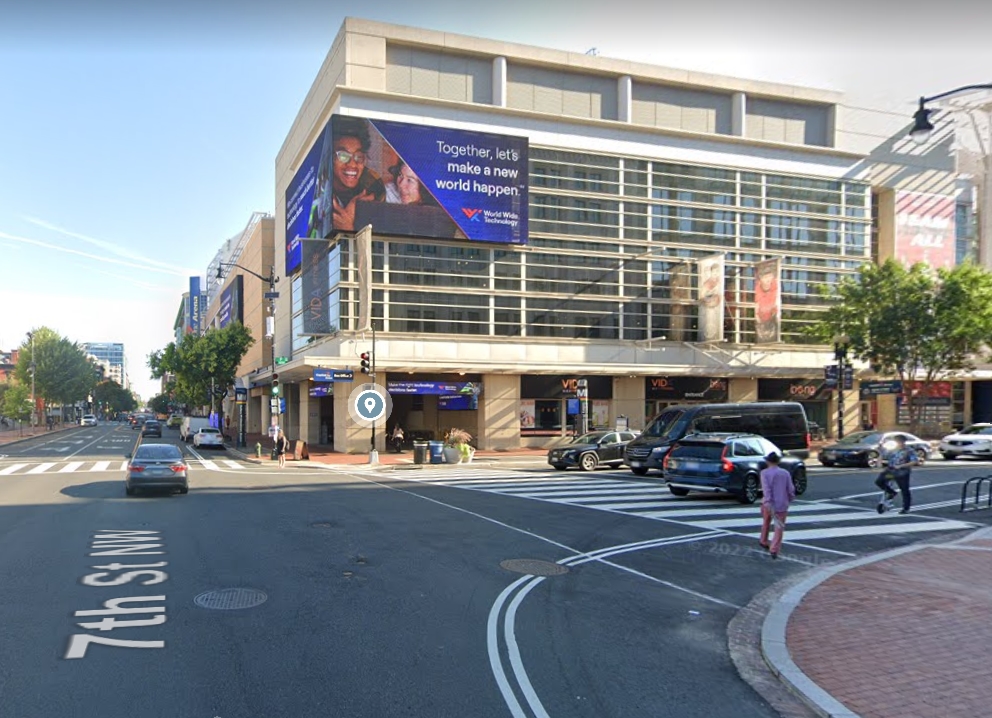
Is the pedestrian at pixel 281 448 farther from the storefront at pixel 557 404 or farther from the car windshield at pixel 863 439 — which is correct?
the car windshield at pixel 863 439

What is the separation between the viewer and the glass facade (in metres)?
38.0

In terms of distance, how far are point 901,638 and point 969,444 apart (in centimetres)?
2904

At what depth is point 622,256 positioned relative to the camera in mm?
41562

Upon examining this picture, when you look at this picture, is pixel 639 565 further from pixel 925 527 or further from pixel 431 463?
pixel 431 463

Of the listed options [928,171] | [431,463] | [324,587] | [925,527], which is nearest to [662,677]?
[324,587]

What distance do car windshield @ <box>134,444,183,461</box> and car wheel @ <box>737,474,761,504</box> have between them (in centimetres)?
1421

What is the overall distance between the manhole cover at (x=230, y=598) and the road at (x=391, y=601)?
5 centimetres

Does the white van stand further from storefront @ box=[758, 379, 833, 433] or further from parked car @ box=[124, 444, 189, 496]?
storefront @ box=[758, 379, 833, 433]

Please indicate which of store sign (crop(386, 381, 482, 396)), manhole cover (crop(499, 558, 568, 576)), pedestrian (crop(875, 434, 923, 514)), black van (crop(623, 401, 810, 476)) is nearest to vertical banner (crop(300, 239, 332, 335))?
store sign (crop(386, 381, 482, 396))

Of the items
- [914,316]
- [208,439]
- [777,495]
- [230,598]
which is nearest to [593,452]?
[777,495]

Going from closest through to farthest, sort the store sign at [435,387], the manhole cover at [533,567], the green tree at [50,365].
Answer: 1. the manhole cover at [533,567]
2. the store sign at [435,387]
3. the green tree at [50,365]

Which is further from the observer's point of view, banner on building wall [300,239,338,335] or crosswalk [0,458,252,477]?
banner on building wall [300,239,338,335]

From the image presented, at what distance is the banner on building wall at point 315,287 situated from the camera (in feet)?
124

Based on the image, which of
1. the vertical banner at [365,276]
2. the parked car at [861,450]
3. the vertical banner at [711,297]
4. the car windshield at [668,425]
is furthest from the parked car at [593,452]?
the vertical banner at [711,297]
